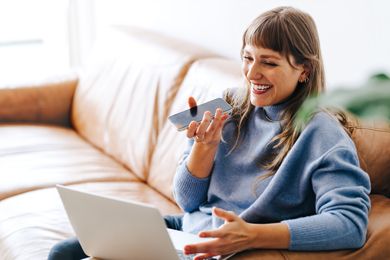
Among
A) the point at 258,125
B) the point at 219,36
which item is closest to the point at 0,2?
the point at 219,36

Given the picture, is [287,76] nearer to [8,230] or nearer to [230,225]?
[230,225]

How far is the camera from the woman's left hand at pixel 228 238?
0.92 meters

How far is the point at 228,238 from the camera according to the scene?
3.04 ft

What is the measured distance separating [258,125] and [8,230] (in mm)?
863

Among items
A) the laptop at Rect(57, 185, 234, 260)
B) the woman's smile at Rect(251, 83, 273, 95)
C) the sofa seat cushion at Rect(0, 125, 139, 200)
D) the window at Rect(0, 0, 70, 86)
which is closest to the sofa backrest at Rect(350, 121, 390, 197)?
the woman's smile at Rect(251, 83, 273, 95)

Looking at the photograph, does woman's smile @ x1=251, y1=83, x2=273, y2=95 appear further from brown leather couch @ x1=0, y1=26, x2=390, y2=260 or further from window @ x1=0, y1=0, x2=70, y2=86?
window @ x1=0, y1=0, x2=70, y2=86

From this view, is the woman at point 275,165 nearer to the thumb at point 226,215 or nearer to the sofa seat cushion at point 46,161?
the thumb at point 226,215

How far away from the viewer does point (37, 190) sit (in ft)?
5.54

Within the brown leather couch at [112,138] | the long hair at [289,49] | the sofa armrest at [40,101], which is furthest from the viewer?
the sofa armrest at [40,101]

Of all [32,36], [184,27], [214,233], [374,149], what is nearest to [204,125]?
[214,233]

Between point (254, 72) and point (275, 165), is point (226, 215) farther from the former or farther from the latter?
point (254, 72)

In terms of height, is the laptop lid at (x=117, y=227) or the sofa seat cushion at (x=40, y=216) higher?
the laptop lid at (x=117, y=227)

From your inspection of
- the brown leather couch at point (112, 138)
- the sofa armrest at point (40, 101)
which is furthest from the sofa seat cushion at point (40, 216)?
the sofa armrest at point (40, 101)

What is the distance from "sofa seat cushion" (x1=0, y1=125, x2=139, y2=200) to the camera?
1744 mm
